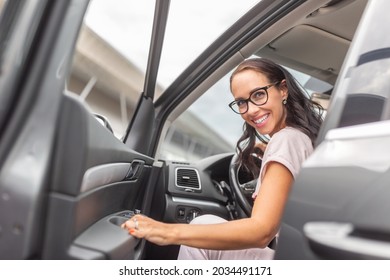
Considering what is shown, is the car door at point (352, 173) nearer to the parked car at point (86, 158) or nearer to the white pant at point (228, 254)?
the parked car at point (86, 158)

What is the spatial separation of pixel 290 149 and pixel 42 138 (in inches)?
29.0

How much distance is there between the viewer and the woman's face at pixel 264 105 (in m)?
1.38

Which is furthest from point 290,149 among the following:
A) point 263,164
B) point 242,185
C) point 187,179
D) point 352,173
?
point 187,179

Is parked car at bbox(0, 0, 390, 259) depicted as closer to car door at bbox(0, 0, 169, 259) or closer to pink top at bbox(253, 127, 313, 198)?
car door at bbox(0, 0, 169, 259)

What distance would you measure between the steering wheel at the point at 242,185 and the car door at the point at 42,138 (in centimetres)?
125

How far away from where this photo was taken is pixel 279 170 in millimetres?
1036

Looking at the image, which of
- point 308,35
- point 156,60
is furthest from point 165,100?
point 308,35

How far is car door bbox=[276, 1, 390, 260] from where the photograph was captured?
0.61 m

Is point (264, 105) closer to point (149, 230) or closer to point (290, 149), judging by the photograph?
point (290, 149)

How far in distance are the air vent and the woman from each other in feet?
1.68

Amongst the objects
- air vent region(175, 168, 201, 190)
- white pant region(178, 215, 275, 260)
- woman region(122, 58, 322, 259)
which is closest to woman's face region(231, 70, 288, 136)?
woman region(122, 58, 322, 259)

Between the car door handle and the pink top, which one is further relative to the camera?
the pink top

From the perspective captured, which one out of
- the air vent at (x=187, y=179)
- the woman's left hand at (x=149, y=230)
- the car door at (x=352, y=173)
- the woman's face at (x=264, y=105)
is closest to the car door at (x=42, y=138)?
the woman's left hand at (x=149, y=230)

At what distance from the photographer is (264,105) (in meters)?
1.37
